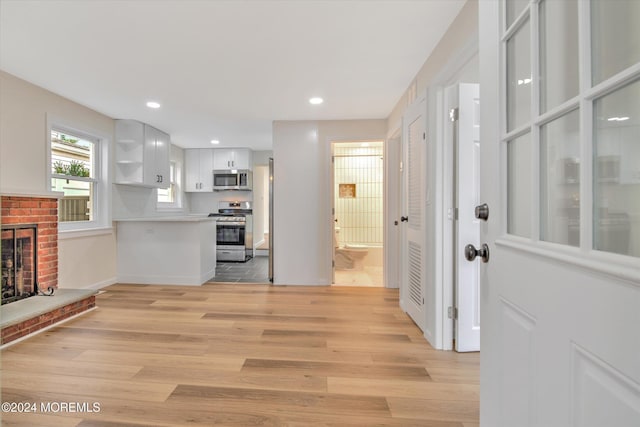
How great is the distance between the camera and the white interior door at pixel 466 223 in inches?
80.5

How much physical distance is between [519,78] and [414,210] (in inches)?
75.4

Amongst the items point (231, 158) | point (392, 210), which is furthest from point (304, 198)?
point (231, 158)

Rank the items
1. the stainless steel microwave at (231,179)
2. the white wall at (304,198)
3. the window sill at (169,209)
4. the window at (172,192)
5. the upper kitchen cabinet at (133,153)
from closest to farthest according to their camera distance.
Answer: the white wall at (304,198) → the upper kitchen cabinet at (133,153) → the window sill at (169,209) → the window at (172,192) → the stainless steel microwave at (231,179)

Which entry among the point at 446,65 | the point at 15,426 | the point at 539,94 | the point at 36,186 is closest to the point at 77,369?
the point at 15,426

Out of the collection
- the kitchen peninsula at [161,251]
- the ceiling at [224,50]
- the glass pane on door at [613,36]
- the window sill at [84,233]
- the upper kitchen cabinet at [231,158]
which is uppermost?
the ceiling at [224,50]

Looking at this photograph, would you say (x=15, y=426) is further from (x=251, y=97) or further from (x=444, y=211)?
(x=251, y=97)

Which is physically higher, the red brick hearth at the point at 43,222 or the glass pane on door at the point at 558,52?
the glass pane on door at the point at 558,52

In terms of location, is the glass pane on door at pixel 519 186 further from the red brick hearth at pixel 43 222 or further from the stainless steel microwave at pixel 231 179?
the stainless steel microwave at pixel 231 179

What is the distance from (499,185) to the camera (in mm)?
844

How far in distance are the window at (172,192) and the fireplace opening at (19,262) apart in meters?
2.73

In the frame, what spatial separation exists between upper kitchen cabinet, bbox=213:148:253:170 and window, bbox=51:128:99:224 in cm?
214

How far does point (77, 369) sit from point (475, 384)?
255cm

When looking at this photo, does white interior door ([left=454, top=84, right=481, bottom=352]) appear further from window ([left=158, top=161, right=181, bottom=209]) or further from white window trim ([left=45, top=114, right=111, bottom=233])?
window ([left=158, top=161, right=181, bottom=209])

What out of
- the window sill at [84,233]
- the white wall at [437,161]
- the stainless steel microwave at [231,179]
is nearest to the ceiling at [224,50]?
the white wall at [437,161]
